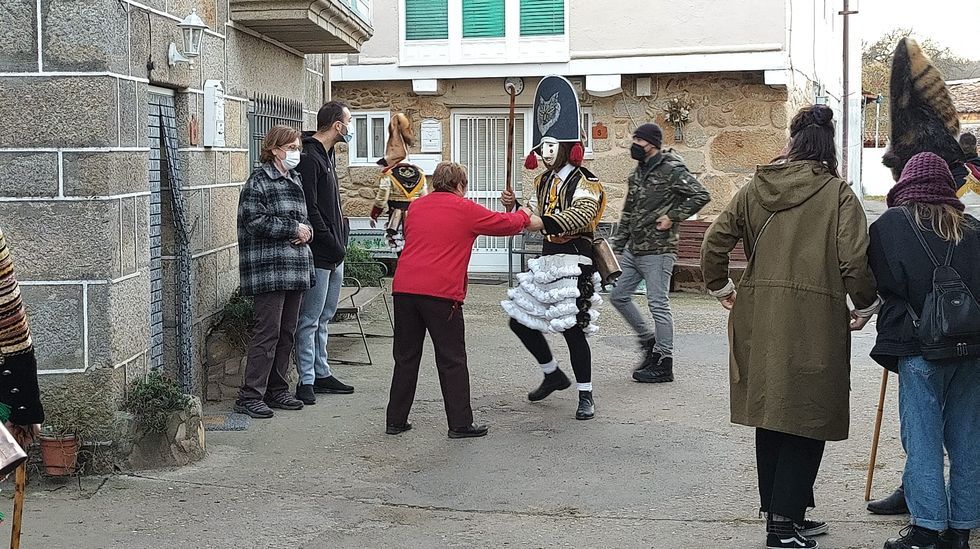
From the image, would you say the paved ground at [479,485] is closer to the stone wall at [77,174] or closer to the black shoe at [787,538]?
the black shoe at [787,538]

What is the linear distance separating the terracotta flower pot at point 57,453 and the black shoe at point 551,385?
3097 millimetres

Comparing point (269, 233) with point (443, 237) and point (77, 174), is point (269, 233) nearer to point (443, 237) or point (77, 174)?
point (443, 237)

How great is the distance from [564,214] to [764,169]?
2271 mm

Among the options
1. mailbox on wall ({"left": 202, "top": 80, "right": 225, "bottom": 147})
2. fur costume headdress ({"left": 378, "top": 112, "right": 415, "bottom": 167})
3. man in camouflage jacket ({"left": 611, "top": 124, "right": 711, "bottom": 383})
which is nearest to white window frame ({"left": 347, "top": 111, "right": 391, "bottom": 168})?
fur costume headdress ({"left": 378, "top": 112, "right": 415, "bottom": 167})

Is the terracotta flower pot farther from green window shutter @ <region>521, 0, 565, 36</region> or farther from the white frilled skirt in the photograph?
green window shutter @ <region>521, 0, 565, 36</region>

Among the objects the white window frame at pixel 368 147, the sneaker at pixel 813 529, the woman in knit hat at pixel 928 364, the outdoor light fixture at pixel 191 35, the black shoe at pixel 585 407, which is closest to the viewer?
the woman in knit hat at pixel 928 364

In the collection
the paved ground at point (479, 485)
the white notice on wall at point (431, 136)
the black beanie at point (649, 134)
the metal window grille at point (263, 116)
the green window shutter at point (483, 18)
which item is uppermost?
the green window shutter at point (483, 18)

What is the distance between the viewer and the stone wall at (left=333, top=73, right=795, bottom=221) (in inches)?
579

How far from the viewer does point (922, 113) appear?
19.6 ft

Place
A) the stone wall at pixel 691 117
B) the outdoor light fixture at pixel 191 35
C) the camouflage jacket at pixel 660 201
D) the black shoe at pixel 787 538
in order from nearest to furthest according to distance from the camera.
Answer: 1. the black shoe at pixel 787 538
2. the outdoor light fixture at pixel 191 35
3. the camouflage jacket at pixel 660 201
4. the stone wall at pixel 691 117

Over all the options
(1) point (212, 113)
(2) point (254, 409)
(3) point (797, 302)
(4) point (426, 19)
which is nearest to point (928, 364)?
(3) point (797, 302)

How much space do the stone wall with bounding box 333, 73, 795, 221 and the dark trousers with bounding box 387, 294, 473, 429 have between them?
28.3 feet

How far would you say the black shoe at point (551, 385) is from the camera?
7734mm

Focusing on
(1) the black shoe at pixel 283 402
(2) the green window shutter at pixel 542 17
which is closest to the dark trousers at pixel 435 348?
(1) the black shoe at pixel 283 402
